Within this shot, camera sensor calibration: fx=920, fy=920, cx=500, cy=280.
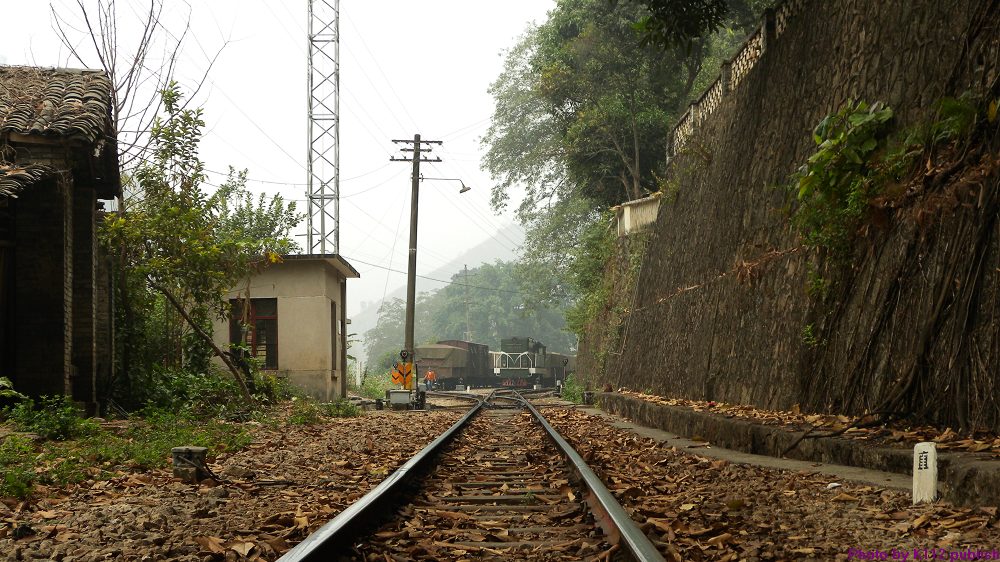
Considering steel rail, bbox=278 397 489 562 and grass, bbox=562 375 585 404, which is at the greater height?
steel rail, bbox=278 397 489 562

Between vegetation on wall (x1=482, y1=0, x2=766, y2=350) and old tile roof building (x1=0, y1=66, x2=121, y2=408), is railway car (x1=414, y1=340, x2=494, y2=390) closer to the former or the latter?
vegetation on wall (x1=482, y1=0, x2=766, y2=350)

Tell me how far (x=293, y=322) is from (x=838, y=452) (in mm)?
18493

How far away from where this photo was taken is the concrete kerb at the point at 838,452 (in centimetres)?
465

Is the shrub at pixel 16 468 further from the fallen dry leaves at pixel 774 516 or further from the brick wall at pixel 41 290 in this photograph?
the brick wall at pixel 41 290

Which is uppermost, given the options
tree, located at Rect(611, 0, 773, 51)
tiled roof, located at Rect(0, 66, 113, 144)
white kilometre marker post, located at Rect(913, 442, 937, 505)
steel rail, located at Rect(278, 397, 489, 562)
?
tree, located at Rect(611, 0, 773, 51)

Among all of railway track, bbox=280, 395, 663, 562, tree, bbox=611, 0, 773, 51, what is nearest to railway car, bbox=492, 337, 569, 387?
tree, bbox=611, 0, 773, 51

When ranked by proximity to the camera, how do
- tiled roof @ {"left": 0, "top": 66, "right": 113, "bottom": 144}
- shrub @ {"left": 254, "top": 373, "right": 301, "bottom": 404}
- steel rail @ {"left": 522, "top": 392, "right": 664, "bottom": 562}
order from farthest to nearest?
1. shrub @ {"left": 254, "top": 373, "right": 301, "bottom": 404}
2. tiled roof @ {"left": 0, "top": 66, "right": 113, "bottom": 144}
3. steel rail @ {"left": 522, "top": 392, "right": 664, "bottom": 562}

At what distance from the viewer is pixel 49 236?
12031 mm

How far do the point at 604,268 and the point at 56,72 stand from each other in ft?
76.5

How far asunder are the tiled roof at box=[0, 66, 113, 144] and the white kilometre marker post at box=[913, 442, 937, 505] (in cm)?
977

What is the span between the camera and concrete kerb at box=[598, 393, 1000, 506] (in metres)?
4.65

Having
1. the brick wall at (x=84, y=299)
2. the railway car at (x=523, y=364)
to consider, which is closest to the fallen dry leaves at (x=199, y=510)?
the brick wall at (x=84, y=299)

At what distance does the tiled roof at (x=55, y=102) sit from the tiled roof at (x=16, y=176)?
638 mm

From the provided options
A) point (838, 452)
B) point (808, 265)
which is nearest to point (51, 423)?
point (838, 452)
